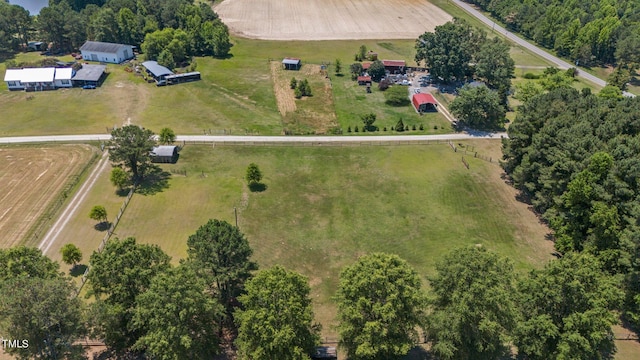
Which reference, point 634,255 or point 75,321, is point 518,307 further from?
point 75,321

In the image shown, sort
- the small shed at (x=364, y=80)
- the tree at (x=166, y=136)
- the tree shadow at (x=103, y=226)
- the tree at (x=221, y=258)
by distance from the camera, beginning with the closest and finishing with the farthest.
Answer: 1. the tree at (x=221, y=258)
2. the tree shadow at (x=103, y=226)
3. the tree at (x=166, y=136)
4. the small shed at (x=364, y=80)

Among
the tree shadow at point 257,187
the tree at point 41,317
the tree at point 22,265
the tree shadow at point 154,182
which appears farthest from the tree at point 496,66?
the tree at point 41,317

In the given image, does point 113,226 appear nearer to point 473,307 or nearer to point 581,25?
point 473,307

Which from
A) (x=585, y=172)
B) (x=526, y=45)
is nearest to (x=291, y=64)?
(x=526, y=45)

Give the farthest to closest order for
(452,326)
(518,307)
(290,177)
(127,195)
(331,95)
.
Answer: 1. (331,95)
2. (290,177)
3. (127,195)
4. (518,307)
5. (452,326)

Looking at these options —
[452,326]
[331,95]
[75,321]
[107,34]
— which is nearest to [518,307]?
[452,326]

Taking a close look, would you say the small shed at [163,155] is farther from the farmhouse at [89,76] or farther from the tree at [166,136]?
the farmhouse at [89,76]

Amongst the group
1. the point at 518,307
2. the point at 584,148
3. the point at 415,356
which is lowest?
the point at 415,356
